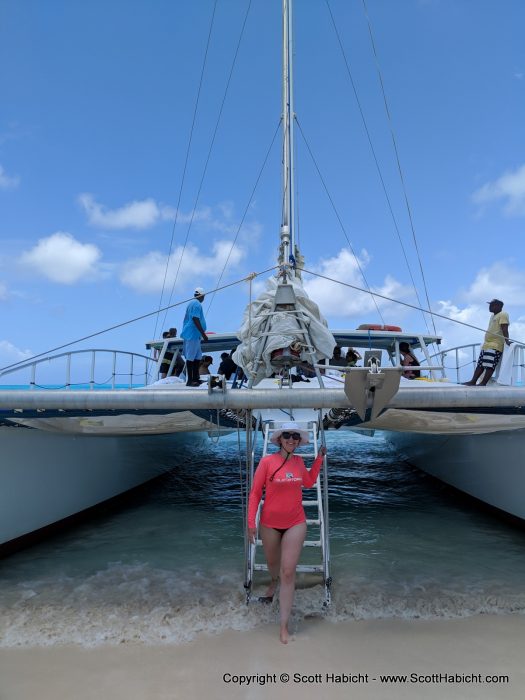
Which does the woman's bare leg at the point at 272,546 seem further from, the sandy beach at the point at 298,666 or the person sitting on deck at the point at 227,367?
the person sitting on deck at the point at 227,367

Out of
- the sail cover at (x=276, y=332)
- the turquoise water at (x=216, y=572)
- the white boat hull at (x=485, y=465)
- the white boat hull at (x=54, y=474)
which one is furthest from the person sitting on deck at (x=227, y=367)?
the white boat hull at (x=485, y=465)

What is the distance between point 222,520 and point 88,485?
2068 millimetres

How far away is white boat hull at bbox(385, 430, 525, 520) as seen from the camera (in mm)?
6125

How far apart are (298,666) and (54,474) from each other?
4194 mm

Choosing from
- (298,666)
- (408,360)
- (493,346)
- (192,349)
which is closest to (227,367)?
(192,349)

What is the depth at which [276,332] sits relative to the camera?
14.3 feet

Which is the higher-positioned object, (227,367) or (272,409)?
(227,367)

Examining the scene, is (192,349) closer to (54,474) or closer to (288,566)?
(54,474)

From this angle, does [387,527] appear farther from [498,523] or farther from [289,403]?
[289,403]

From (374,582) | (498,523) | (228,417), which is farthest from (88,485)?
(498,523)

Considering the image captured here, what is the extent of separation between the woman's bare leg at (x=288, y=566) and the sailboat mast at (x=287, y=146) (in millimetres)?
3047

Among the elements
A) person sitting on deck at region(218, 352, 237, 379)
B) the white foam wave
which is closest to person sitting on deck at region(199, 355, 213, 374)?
person sitting on deck at region(218, 352, 237, 379)

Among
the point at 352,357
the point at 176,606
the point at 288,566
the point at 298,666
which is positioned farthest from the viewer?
the point at 352,357

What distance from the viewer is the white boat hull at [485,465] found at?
20.1ft
